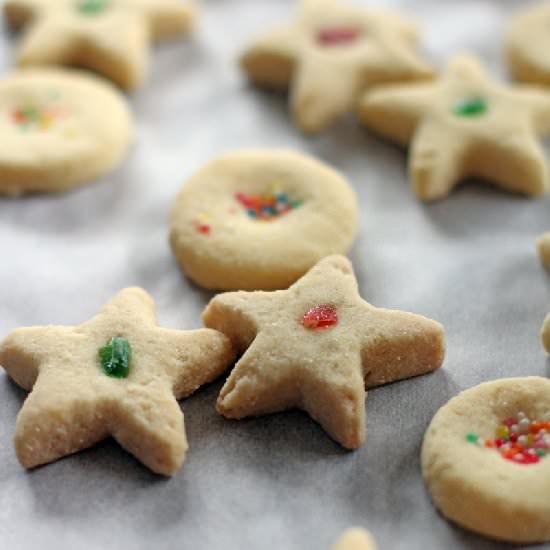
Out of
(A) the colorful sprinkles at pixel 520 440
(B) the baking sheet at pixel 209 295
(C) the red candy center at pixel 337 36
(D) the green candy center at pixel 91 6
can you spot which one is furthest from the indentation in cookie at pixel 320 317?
(D) the green candy center at pixel 91 6

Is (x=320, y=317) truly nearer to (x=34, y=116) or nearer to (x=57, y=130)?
(x=57, y=130)

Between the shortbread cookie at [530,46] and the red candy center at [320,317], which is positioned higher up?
the shortbread cookie at [530,46]

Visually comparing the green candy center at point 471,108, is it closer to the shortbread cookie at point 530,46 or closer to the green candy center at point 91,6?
the shortbread cookie at point 530,46

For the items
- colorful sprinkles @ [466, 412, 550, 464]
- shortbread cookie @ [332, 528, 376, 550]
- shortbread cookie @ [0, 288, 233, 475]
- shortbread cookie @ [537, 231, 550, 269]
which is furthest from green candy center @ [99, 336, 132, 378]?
shortbread cookie @ [537, 231, 550, 269]

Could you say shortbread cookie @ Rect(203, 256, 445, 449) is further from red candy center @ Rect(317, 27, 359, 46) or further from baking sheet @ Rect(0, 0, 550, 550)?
red candy center @ Rect(317, 27, 359, 46)

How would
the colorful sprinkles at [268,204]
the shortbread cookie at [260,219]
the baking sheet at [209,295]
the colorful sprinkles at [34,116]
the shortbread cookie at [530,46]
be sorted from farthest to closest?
the shortbread cookie at [530,46], the colorful sprinkles at [34,116], the colorful sprinkles at [268,204], the shortbread cookie at [260,219], the baking sheet at [209,295]

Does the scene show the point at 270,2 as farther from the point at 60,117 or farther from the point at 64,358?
the point at 64,358

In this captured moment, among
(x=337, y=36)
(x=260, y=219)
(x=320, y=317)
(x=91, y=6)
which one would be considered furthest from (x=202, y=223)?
(x=91, y=6)
